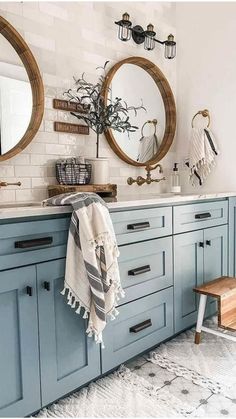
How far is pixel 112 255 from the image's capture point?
1527 millimetres

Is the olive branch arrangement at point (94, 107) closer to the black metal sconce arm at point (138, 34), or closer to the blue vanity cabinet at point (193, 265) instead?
the black metal sconce arm at point (138, 34)

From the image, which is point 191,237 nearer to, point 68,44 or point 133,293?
point 133,293

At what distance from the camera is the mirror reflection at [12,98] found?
Answer: 6.03 feet

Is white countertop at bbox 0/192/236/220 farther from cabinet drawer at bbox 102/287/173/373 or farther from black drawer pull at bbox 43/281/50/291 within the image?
cabinet drawer at bbox 102/287/173/373

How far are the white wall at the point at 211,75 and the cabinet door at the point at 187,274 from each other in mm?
752

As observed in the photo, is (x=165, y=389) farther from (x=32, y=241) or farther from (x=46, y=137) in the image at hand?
(x=46, y=137)

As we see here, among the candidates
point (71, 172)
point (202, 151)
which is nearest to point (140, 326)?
point (71, 172)

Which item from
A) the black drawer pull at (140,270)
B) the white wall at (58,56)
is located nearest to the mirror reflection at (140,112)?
the white wall at (58,56)

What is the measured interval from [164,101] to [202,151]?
1.87ft

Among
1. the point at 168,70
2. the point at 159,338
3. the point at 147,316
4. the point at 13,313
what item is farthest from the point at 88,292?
the point at 168,70

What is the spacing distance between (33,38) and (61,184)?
850 mm

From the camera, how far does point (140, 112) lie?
2.69 meters

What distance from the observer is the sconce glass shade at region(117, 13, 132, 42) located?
2.35 meters

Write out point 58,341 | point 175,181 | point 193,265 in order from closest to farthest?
point 58,341 → point 193,265 → point 175,181
